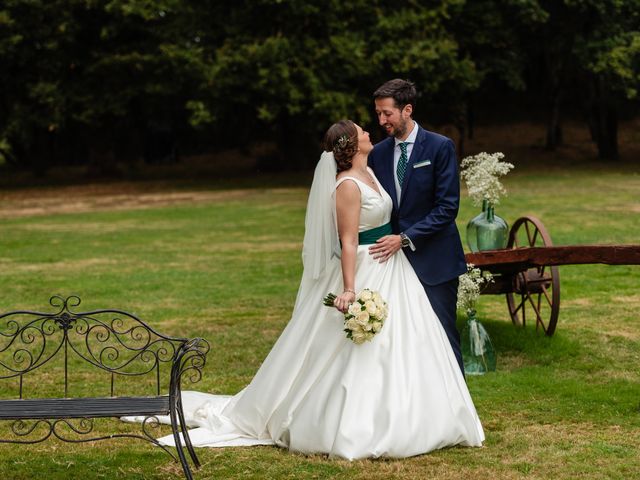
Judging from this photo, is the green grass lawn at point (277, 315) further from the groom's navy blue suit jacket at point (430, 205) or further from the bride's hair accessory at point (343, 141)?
the bride's hair accessory at point (343, 141)

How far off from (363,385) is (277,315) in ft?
19.1

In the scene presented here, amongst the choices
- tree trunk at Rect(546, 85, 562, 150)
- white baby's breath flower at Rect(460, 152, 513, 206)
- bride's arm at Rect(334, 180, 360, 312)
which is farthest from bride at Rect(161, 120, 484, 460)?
tree trunk at Rect(546, 85, 562, 150)

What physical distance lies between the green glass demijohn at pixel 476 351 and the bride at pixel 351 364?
233cm

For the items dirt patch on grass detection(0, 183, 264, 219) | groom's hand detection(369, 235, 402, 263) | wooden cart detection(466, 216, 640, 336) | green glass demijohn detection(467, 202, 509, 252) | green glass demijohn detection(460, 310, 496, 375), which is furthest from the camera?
dirt patch on grass detection(0, 183, 264, 219)

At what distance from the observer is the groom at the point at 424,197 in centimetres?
668

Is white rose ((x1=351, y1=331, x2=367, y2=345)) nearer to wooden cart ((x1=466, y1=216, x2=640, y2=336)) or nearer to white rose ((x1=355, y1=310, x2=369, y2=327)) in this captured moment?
white rose ((x1=355, y1=310, x2=369, y2=327))

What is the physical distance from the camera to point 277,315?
1197 centimetres

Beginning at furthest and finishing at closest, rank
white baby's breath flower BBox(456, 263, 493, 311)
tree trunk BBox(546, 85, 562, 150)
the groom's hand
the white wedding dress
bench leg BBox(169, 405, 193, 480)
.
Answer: tree trunk BBox(546, 85, 562, 150)
white baby's breath flower BBox(456, 263, 493, 311)
the groom's hand
the white wedding dress
bench leg BBox(169, 405, 193, 480)

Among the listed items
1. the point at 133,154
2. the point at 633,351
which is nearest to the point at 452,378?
the point at 633,351

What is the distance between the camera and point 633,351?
9586 millimetres

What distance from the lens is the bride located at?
614cm

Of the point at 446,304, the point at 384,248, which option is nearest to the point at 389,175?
the point at 384,248

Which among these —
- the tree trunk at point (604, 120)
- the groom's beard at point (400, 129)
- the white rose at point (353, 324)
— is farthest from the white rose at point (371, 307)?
the tree trunk at point (604, 120)

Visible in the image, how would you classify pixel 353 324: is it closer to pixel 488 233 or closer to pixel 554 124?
pixel 488 233
